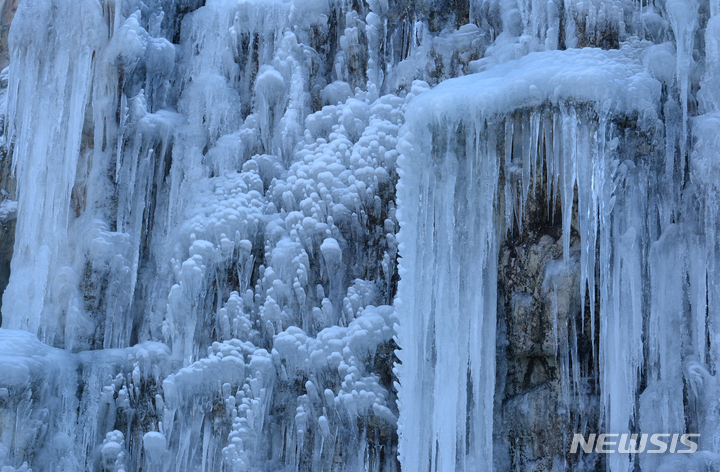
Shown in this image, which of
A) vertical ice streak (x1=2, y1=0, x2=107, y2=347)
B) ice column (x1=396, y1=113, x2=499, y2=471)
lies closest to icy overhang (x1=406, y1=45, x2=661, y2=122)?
ice column (x1=396, y1=113, x2=499, y2=471)

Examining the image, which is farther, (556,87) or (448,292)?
(448,292)

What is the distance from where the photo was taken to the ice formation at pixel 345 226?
19.5ft

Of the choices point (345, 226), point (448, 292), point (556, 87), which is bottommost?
point (448, 292)

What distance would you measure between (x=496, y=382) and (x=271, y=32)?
465cm

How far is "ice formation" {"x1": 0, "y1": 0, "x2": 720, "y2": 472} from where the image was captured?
5.94 meters

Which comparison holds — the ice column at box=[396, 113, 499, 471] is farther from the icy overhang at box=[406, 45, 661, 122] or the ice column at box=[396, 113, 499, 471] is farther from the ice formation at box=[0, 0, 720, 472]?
the icy overhang at box=[406, 45, 661, 122]

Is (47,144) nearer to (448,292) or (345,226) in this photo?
(345,226)

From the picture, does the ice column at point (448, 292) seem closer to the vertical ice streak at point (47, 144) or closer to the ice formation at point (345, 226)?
the ice formation at point (345, 226)

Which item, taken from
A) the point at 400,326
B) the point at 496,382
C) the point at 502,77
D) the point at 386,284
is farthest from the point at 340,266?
the point at 502,77

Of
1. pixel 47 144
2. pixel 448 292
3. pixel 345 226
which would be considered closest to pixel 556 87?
pixel 448 292

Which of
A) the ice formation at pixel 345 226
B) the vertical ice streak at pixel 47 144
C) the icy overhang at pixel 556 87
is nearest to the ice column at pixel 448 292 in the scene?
the ice formation at pixel 345 226

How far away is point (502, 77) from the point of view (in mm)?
6332

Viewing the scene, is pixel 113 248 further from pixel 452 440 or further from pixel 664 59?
pixel 664 59

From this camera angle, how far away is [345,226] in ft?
24.5
